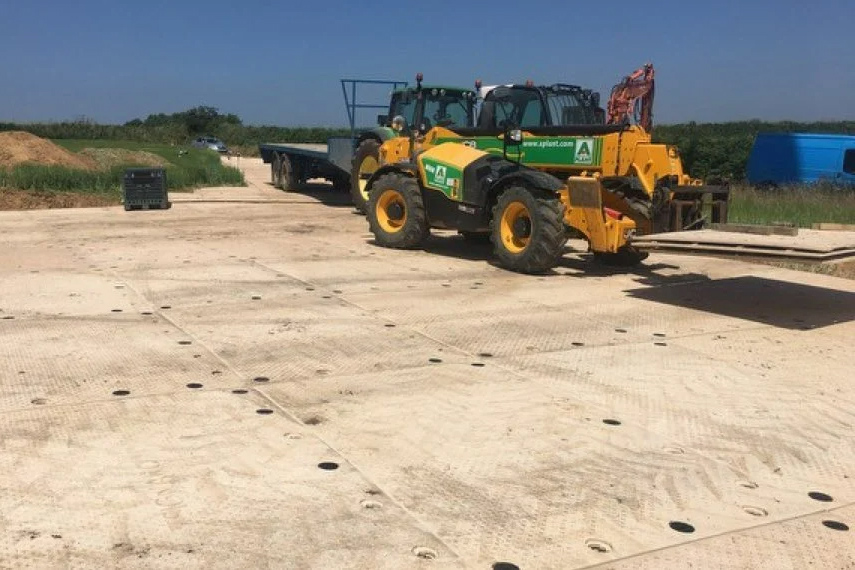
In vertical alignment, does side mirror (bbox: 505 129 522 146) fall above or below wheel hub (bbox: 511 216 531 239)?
above

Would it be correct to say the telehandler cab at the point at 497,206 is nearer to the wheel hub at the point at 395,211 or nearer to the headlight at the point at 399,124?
the wheel hub at the point at 395,211

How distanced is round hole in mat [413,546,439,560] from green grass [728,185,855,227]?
439 inches

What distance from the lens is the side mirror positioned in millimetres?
10211

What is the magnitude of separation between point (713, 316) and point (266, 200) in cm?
1328

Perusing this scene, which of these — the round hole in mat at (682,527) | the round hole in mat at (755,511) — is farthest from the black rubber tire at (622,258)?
the round hole in mat at (682,527)

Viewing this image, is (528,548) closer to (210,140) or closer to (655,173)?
(655,173)

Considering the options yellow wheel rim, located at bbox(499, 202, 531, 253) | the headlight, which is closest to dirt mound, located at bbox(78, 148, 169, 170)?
the headlight

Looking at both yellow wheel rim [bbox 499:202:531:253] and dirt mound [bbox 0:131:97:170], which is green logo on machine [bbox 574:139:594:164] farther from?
dirt mound [bbox 0:131:97:170]

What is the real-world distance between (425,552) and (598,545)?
0.72 metres

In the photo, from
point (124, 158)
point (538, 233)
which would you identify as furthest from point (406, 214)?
point (124, 158)

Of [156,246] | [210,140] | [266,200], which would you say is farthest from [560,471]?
[210,140]

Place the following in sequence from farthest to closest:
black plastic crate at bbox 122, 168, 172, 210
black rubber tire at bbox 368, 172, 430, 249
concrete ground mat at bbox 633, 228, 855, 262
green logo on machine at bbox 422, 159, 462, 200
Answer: black plastic crate at bbox 122, 168, 172, 210 < black rubber tire at bbox 368, 172, 430, 249 < green logo on machine at bbox 422, 159, 462, 200 < concrete ground mat at bbox 633, 228, 855, 262

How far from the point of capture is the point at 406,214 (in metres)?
11.3

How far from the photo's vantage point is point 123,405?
4855mm
